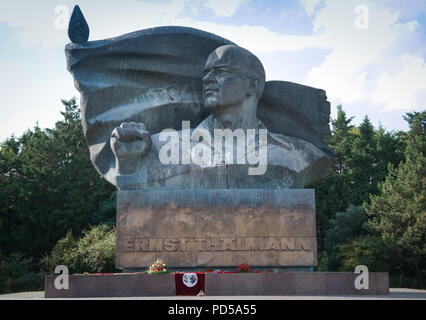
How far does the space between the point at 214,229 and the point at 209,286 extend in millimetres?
1914

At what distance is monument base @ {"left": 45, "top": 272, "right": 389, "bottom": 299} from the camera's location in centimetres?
966

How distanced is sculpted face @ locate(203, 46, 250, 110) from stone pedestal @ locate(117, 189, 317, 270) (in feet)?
7.28

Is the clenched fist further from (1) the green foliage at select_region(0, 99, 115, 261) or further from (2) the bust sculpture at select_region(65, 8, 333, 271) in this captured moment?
(1) the green foliage at select_region(0, 99, 115, 261)

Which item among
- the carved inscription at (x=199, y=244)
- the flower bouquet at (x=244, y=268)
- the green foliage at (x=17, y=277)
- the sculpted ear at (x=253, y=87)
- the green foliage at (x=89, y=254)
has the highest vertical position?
the sculpted ear at (x=253, y=87)

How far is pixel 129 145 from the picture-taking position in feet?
38.7

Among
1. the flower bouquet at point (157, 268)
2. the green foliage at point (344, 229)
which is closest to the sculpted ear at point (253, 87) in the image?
the flower bouquet at point (157, 268)

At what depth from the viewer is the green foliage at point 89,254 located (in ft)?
68.5

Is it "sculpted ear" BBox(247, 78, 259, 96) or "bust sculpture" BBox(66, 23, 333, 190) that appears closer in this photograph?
"bust sculpture" BBox(66, 23, 333, 190)

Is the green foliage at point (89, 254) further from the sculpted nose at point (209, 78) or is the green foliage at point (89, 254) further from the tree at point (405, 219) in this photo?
the tree at point (405, 219)

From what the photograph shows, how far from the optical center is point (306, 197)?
11.7 m
